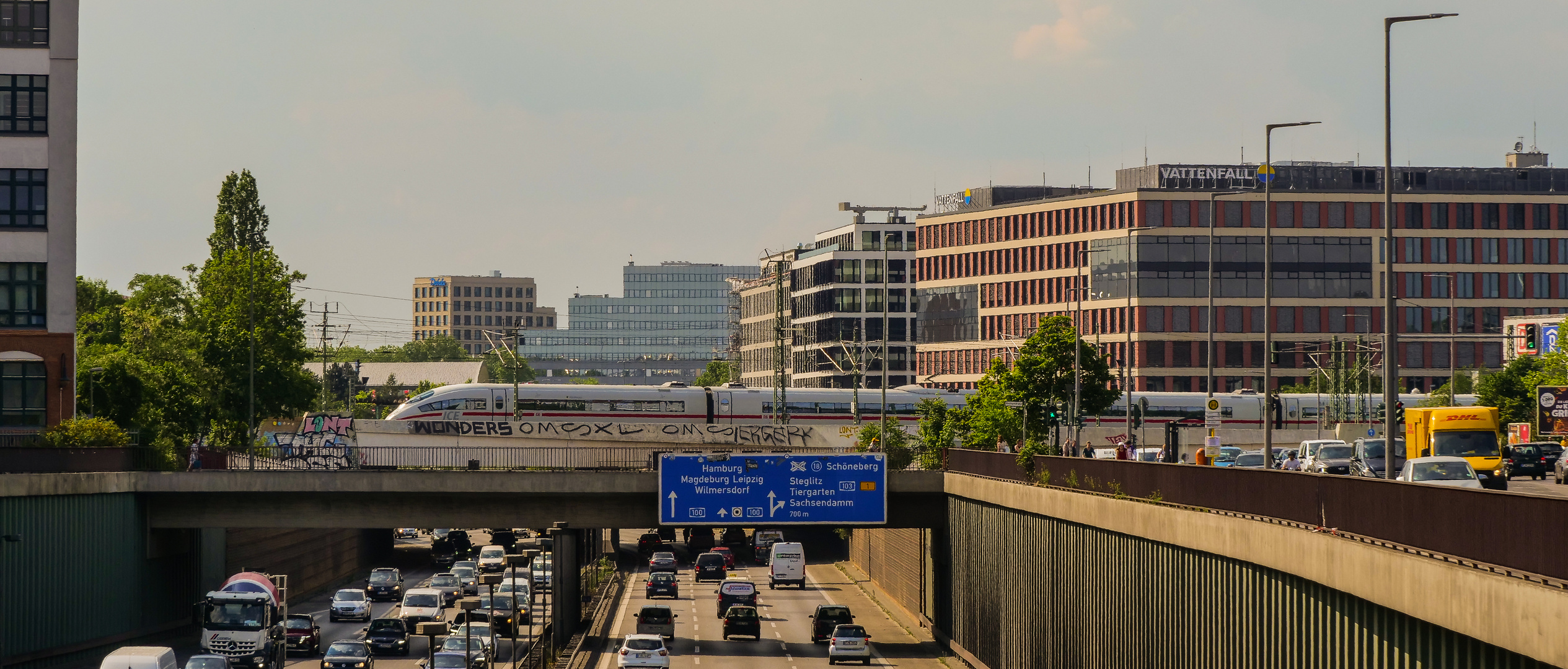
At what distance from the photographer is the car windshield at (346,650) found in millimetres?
47969

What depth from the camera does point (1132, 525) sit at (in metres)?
31.7

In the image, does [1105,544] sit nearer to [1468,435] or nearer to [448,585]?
[1468,435]

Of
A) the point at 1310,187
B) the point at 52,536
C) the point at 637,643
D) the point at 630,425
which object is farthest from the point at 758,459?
the point at 1310,187

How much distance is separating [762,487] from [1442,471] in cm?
2533

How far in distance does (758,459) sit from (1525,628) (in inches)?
1604

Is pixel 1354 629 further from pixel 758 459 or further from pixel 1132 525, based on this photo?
pixel 758 459

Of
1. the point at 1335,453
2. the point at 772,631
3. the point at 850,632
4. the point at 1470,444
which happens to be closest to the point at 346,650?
the point at 850,632

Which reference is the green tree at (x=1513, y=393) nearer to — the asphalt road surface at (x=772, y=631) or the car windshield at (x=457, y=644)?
the asphalt road surface at (x=772, y=631)

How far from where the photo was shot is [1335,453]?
48094 mm

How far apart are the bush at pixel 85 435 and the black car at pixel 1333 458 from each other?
37.1 metres

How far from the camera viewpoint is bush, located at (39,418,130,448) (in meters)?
54.8

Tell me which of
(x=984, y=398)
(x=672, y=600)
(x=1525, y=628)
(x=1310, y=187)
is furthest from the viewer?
(x=1310, y=187)

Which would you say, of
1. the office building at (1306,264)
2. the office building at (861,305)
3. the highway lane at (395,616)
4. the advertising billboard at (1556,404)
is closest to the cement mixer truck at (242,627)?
the highway lane at (395,616)

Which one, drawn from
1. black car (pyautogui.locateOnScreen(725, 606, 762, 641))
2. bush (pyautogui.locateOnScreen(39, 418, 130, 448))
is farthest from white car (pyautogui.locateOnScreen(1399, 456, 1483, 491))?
bush (pyautogui.locateOnScreen(39, 418, 130, 448))
